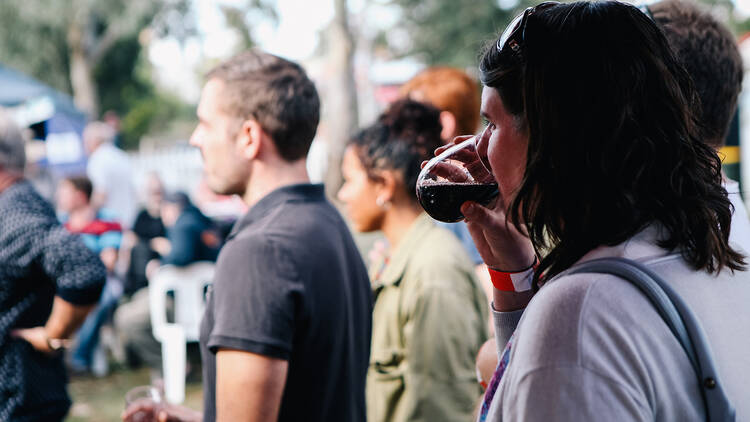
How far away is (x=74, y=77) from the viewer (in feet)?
96.4

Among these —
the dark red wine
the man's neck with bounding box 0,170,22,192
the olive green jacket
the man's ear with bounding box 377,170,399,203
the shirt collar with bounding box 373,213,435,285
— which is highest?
the dark red wine

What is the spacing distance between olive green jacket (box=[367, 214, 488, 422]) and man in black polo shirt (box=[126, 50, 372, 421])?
1.68 ft

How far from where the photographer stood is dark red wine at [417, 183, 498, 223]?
143 cm

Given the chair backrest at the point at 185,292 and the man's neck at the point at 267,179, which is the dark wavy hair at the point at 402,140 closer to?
the man's neck at the point at 267,179

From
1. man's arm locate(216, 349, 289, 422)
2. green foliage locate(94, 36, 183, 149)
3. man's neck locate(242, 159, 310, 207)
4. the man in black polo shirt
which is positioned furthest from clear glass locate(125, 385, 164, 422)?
green foliage locate(94, 36, 183, 149)

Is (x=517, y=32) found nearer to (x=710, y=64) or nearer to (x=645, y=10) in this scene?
(x=645, y=10)

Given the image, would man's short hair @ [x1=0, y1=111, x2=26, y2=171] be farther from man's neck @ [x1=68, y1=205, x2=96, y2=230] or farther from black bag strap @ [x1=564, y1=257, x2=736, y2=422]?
man's neck @ [x1=68, y1=205, x2=96, y2=230]

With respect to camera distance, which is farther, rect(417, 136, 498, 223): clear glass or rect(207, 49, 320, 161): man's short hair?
rect(207, 49, 320, 161): man's short hair

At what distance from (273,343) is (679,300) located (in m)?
1.14

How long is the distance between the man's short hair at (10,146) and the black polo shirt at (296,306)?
1376mm

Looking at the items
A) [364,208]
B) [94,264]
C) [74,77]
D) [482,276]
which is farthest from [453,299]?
[74,77]

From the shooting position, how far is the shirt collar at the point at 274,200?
2154 mm

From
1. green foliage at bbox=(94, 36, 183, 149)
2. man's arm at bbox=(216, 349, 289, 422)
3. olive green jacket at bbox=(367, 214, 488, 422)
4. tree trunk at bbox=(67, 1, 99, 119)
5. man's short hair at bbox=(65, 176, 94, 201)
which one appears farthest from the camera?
green foliage at bbox=(94, 36, 183, 149)

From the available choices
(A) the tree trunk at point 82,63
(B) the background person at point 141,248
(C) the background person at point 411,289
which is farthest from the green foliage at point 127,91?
(C) the background person at point 411,289
